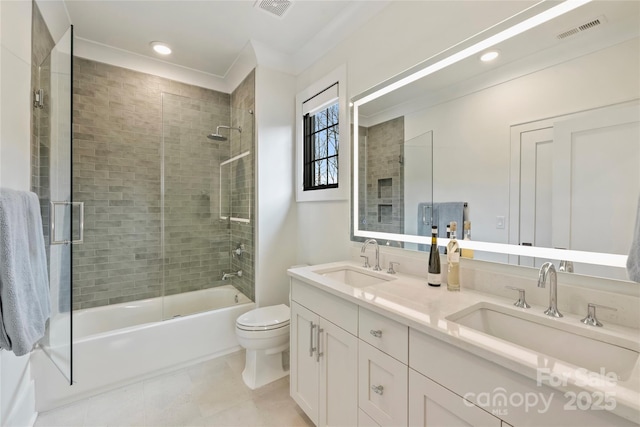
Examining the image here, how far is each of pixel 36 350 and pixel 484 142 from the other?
2883 millimetres

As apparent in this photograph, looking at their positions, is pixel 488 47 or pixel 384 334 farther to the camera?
pixel 488 47

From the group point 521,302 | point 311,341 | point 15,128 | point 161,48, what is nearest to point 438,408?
point 521,302

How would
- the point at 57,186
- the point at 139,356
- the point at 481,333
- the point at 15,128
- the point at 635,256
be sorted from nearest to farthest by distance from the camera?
1. the point at 635,256
2. the point at 481,333
3. the point at 15,128
4. the point at 57,186
5. the point at 139,356

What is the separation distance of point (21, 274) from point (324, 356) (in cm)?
137

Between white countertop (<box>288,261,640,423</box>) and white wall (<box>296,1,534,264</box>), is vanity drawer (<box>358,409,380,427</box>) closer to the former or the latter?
white countertop (<box>288,261,640,423</box>)

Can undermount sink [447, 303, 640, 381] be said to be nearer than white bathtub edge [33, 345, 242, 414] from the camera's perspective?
Yes

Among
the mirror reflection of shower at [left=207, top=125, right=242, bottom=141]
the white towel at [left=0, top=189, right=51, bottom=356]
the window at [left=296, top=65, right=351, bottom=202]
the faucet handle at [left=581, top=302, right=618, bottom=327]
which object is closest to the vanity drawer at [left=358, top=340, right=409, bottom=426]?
the faucet handle at [left=581, top=302, right=618, bottom=327]

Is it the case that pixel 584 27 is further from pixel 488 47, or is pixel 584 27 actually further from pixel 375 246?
pixel 375 246

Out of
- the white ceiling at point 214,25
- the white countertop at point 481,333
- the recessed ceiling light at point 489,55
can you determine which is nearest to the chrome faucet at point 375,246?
the white countertop at point 481,333

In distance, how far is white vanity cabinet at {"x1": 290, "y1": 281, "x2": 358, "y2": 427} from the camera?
128 centimetres

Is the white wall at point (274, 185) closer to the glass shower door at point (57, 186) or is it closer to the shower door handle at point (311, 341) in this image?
the shower door handle at point (311, 341)

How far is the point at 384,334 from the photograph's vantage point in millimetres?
1104

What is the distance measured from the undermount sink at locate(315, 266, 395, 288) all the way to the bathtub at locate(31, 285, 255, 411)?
1.15m

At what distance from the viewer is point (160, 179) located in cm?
281
